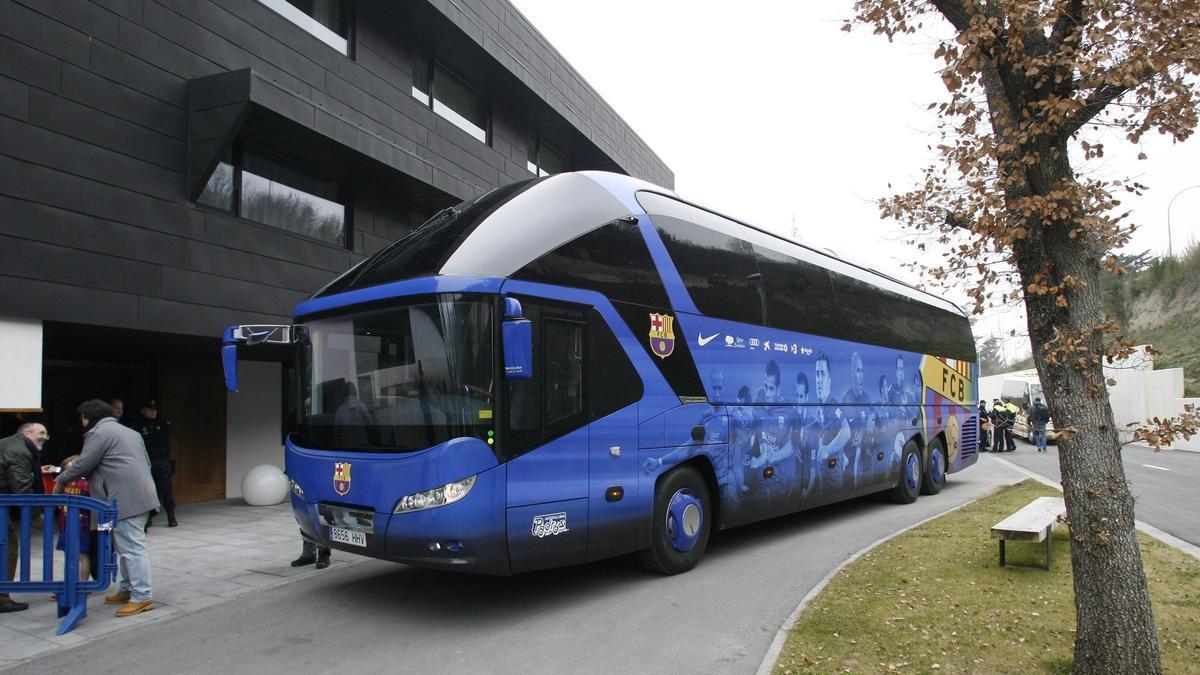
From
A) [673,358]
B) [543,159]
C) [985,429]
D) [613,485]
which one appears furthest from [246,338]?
[985,429]

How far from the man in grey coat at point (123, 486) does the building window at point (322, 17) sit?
857 centimetres

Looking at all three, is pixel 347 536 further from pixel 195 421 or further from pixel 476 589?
pixel 195 421

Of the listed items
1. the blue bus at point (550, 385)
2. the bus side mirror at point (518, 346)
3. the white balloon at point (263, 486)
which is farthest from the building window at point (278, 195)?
the bus side mirror at point (518, 346)

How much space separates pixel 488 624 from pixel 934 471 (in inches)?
439

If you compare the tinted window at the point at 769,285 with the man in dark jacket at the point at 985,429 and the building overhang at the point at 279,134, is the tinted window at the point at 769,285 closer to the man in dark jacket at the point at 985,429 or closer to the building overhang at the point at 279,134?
the building overhang at the point at 279,134

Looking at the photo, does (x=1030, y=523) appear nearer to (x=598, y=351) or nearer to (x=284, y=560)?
(x=598, y=351)

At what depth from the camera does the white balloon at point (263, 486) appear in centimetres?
1335

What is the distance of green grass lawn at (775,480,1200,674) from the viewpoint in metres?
4.95

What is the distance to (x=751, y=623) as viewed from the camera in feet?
19.7

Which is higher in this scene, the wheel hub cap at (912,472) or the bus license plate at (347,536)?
the bus license plate at (347,536)

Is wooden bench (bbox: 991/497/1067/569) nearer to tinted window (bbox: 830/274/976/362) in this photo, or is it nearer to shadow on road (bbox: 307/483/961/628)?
shadow on road (bbox: 307/483/961/628)

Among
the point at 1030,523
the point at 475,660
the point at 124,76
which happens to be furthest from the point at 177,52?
the point at 1030,523

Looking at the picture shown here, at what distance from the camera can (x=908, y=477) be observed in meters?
13.2

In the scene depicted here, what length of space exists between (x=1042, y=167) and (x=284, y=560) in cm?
850
